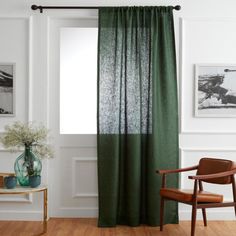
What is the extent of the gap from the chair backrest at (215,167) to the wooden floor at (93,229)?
0.51 m

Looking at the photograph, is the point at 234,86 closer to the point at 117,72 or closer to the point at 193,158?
the point at 193,158

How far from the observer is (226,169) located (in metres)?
4.03

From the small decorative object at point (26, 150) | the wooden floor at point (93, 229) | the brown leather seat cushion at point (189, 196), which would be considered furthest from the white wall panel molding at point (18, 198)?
the brown leather seat cushion at point (189, 196)

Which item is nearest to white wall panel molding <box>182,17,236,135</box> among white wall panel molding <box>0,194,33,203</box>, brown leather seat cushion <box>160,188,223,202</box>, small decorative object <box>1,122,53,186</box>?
brown leather seat cushion <box>160,188,223,202</box>

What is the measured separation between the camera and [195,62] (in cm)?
463

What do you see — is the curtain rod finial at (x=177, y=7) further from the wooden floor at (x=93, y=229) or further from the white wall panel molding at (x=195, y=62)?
the wooden floor at (x=93, y=229)

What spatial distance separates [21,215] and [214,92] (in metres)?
2.43

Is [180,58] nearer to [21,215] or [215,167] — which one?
[215,167]

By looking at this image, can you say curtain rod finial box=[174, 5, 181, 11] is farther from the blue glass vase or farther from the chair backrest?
the blue glass vase

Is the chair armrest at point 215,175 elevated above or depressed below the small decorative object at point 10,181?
above

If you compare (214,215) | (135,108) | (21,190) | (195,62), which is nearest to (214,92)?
(195,62)

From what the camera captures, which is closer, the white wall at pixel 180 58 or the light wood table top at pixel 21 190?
the light wood table top at pixel 21 190

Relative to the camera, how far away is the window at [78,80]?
4715 mm

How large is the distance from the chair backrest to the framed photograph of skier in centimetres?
60
